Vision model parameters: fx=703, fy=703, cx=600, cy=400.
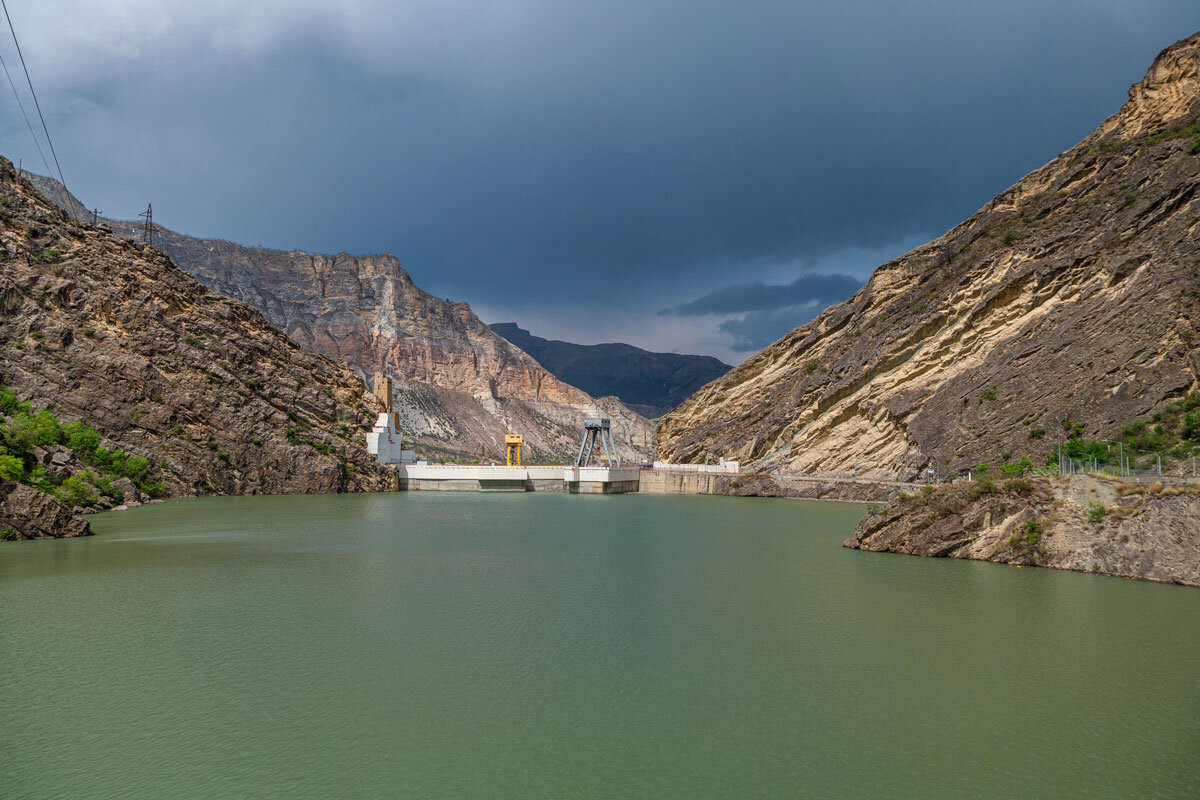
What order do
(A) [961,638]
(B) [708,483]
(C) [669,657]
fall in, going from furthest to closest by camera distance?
(B) [708,483] → (A) [961,638] → (C) [669,657]

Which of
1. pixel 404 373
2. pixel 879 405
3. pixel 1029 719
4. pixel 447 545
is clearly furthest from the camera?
pixel 404 373

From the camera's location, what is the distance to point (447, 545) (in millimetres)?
27719

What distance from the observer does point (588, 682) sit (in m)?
11.0

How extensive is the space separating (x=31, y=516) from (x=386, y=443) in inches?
1915

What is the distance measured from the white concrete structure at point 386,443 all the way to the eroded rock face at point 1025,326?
120 feet

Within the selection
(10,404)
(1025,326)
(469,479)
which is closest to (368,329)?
(469,479)

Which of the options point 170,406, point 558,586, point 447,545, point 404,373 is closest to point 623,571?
point 558,586

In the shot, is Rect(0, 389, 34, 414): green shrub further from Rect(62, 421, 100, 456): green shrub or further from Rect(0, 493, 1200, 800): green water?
Rect(0, 493, 1200, 800): green water

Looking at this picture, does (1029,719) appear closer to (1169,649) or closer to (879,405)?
(1169,649)

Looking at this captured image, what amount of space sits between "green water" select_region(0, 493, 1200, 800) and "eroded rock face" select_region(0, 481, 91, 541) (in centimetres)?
406

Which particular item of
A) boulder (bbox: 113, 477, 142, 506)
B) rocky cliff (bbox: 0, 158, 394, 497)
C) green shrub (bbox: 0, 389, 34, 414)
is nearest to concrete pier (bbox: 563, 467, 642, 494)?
rocky cliff (bbox: 0, 158, 394, 497)

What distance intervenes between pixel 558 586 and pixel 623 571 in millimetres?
3419

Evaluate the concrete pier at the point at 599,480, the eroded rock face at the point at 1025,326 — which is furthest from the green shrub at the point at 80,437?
the eroded rock face at the point at 1025,326

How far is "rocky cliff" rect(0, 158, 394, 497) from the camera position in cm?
4766
